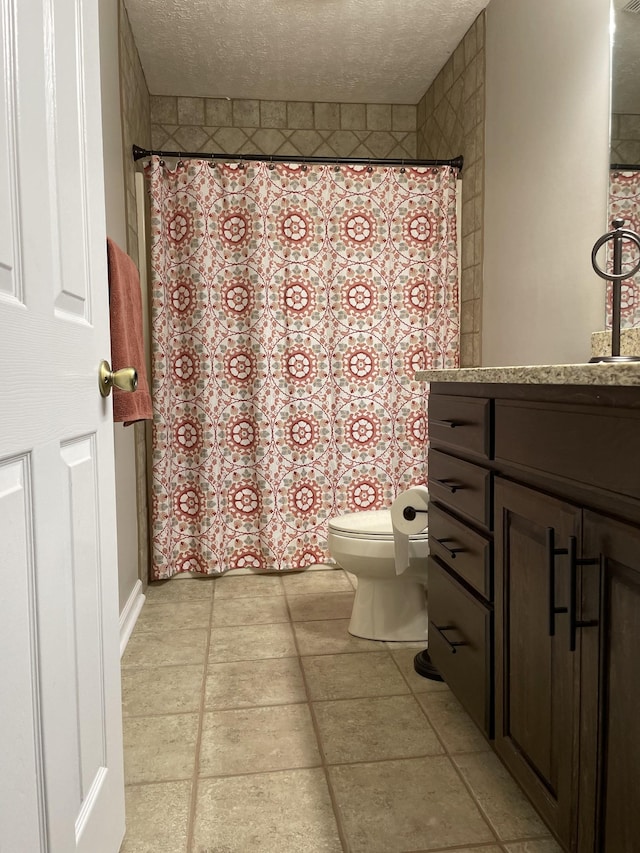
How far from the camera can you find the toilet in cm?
225

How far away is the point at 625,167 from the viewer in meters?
1.92

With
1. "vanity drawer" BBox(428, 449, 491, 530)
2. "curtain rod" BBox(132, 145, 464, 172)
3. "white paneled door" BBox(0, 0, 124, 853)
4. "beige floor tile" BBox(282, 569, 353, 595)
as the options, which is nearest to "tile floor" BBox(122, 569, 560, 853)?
"white paneled door" BBox(0, 0, 124, 853)

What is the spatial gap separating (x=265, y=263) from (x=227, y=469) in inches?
37.0

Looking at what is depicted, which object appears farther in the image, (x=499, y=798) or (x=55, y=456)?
(x=499, y=798)

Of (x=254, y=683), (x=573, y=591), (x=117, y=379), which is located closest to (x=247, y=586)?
(x=254, y=683)

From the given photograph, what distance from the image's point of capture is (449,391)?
1.73m

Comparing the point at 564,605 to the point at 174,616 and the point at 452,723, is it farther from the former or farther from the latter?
the point at 174,616

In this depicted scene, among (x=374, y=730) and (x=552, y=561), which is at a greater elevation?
(x=552, y=561)

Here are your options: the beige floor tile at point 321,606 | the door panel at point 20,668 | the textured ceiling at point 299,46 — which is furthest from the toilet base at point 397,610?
the textured ceiling at point 299,46

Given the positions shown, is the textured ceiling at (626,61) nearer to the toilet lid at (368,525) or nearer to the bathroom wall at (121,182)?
the toilet lid at (368,525)

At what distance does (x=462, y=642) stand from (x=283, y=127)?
3002 millimetres

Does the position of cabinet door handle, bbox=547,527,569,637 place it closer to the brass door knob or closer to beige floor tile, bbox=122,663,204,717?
the brass door knob

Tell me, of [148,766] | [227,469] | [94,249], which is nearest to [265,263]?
[227,469]

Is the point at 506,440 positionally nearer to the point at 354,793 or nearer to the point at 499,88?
the point at 354,793
